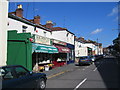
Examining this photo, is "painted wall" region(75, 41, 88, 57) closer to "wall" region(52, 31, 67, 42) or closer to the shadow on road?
"wall" region(52, 31, 67, 42)

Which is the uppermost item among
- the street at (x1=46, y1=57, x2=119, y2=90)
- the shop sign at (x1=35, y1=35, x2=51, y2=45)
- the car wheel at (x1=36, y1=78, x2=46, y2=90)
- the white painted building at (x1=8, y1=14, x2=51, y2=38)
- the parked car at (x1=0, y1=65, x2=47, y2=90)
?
the white painted building at (x1=8, y1=14, x2=51, y2=38)

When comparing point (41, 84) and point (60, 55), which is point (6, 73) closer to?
point (41, 84)

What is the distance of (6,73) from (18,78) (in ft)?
1.78

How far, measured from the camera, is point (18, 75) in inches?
268

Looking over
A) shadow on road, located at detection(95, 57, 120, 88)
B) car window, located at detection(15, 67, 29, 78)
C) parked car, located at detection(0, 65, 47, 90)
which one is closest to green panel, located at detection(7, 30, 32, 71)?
shadow on road, located at detection(95, 57, 120, 88)

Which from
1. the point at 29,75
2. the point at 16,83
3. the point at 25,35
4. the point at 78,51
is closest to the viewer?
the point at 16,83

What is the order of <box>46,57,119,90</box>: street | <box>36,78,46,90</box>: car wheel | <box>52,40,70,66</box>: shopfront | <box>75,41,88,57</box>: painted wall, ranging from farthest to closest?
<box>75,41,88,57</box>: painted wall, <box>52,40,70,66</box>: shopfront, <box>46,57,119,90</box>: street, <box>36,78,46,90</box>: car wheel

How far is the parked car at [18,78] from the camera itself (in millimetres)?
6145

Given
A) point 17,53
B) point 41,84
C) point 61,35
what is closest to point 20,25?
point 17,53

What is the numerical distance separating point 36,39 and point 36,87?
10.2 metres

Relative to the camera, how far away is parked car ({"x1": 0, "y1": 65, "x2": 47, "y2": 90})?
6.14 meters

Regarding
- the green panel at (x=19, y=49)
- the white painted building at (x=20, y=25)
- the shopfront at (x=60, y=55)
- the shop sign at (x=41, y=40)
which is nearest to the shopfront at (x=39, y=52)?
the shop sign at (x=41, y=40)

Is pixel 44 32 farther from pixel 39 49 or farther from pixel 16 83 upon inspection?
pixel 16 83

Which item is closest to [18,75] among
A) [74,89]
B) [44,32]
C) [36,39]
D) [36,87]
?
[36,87]
